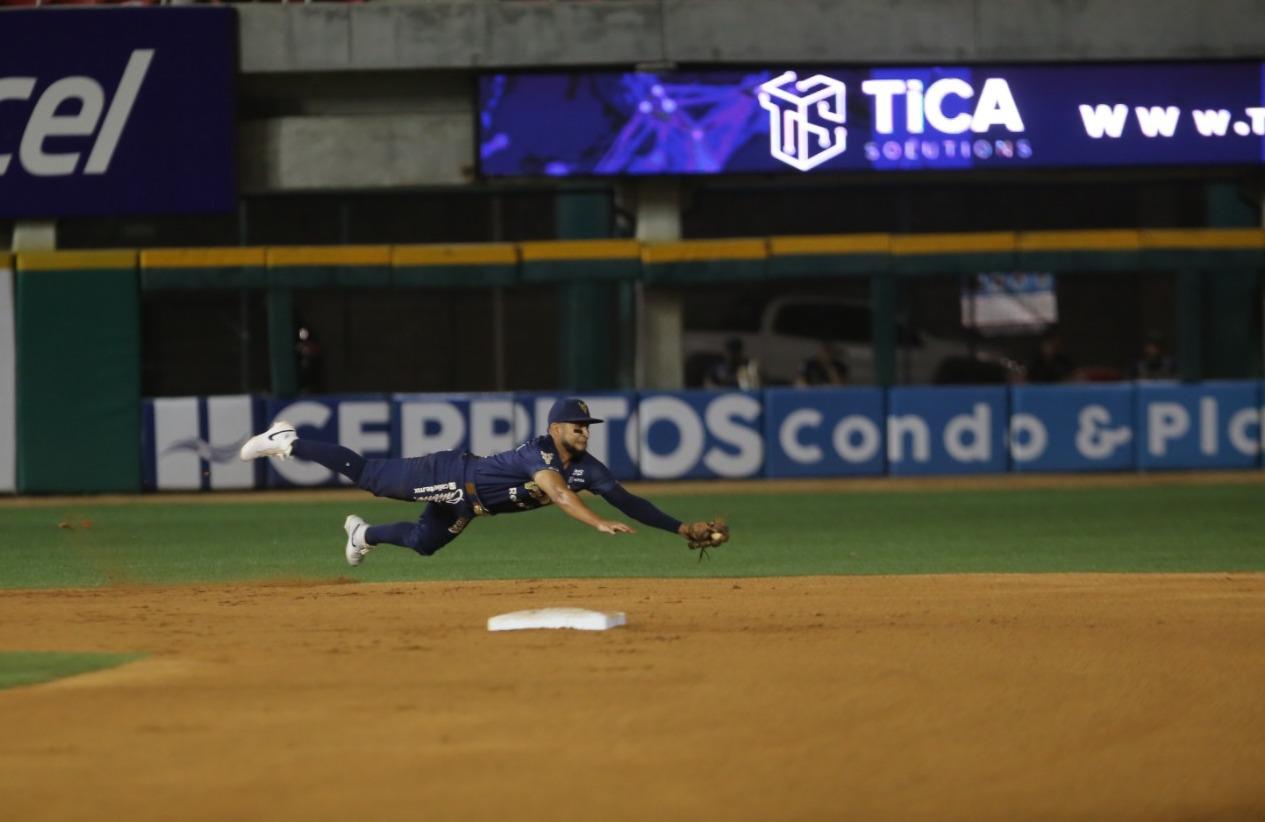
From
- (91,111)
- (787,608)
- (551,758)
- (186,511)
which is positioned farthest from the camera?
(91,111)

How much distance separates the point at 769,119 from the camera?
23641 mm

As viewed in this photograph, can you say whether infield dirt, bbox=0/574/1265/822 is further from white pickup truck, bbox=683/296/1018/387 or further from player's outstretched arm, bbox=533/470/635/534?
white pickup truck, bbox=683/296/1018/387

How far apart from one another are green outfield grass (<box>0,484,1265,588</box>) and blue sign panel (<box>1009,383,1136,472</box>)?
1188mm

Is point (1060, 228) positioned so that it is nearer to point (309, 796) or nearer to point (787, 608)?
point (787, 608)

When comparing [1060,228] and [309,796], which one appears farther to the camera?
[1060,228]

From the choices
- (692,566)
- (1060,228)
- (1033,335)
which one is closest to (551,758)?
(692,566)

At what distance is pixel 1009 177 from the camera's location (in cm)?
2516

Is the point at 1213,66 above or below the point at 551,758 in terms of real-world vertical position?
above

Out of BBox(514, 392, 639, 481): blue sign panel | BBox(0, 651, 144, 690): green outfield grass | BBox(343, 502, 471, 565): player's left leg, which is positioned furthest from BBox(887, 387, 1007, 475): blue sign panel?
BBox(0, 651, 144, 690): green outfield grass

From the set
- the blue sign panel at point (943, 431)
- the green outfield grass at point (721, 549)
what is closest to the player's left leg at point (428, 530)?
the green outfield grass at point (721, 549)

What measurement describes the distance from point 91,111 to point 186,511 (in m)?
5.92

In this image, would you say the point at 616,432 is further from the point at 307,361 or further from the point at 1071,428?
the point at 1071,428

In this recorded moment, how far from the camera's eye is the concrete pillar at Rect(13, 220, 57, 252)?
24.0m

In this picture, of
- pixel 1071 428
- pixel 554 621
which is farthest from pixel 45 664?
pixel 1071 428
